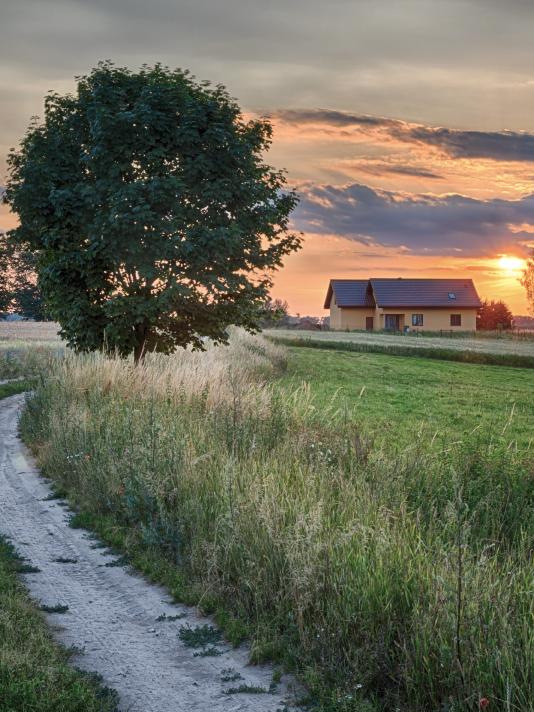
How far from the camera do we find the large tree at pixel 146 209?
60.3 ft

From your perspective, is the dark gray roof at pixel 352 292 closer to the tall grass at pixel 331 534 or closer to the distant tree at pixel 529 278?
the distant tree at pixel 529 278

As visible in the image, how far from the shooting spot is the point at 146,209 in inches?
688

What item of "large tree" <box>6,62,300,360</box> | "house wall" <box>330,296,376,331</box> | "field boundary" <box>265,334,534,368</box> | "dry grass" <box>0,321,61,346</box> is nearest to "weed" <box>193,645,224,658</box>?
"large tree" <box>6,62,300,360</box>

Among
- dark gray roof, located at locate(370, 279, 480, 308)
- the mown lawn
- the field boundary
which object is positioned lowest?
the mown lawn

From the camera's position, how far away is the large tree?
18375 millimetres

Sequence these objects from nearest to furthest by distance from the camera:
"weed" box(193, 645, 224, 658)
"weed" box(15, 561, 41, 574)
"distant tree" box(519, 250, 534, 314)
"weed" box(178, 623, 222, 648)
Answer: "weed" box(193, 645, 224, 658) < "weed" box(178, 623, 222, 648) < "weed" box(15, 561, 41, 574) < "distant tree" box(519, 250, 534, 314)

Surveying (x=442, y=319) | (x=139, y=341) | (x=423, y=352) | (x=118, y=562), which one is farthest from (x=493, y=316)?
(x=118, y=562)

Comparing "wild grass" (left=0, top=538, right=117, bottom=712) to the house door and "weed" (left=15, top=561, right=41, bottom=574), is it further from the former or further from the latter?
the house door

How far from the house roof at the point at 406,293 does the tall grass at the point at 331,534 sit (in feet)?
247

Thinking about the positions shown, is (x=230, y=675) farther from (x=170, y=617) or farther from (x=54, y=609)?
(x=54, y=609)

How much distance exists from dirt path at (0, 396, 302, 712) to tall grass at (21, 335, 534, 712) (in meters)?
0.37

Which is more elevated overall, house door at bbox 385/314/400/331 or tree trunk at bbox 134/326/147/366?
house door at bbox 385/314/400/331

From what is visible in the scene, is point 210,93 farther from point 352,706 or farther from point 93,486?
point 352,706

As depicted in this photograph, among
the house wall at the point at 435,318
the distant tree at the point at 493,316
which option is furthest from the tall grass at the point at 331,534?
the distant tree at the point at 493,316
